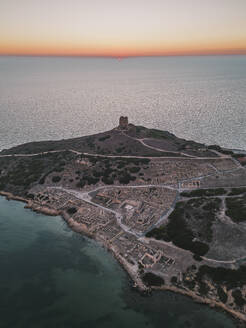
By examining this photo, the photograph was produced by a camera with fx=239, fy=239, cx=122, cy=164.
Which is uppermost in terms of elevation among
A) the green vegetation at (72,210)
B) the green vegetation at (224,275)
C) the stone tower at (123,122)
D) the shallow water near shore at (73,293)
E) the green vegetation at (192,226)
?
the stone tower at (123,122)

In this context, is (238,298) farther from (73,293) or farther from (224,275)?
(73,293)

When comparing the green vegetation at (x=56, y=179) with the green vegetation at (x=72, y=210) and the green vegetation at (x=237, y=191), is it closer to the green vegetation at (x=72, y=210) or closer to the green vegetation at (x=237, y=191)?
the green vegetation at (x=72, y=210)

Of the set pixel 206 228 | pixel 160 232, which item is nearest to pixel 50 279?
pixel 160 232

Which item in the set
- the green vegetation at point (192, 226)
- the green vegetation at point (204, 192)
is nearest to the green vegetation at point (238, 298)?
the green vegetation at point (192, 226)

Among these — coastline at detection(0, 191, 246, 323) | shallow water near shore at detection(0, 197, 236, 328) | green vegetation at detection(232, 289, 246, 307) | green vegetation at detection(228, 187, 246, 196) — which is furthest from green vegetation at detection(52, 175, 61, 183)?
green vegetation at detection(232, 289, 246, 307)

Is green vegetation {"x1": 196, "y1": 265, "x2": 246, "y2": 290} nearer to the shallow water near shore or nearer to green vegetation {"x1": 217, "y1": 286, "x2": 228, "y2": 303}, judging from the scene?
green vegetation {"x1": 217, "y1": 286, "x2": 228, "y2": 303}
